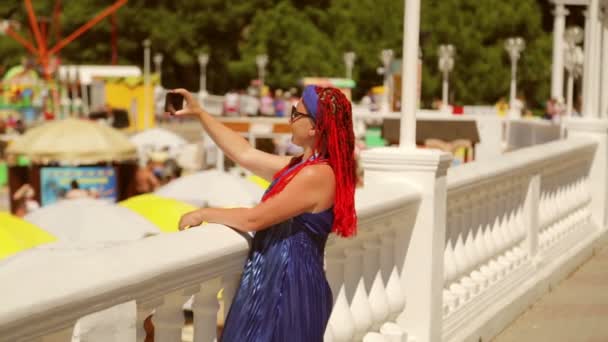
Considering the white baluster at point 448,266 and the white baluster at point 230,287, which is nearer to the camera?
the white baluster at point 230,287

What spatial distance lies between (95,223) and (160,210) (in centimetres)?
127

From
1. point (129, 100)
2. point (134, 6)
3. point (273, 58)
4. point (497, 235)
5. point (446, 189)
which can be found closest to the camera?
point (446, 189)

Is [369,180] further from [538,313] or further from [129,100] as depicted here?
[129,100]

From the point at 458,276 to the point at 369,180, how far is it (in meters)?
1.40

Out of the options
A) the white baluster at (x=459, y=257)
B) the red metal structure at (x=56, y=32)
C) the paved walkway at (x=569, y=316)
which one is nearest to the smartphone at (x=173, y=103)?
the white baluster at (x=459, y=257)

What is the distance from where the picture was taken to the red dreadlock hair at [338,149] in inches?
169

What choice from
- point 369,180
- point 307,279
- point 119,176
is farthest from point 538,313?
point 119,176

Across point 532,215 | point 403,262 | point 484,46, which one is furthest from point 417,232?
point 484,46

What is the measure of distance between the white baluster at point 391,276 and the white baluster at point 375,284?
0.12 meters

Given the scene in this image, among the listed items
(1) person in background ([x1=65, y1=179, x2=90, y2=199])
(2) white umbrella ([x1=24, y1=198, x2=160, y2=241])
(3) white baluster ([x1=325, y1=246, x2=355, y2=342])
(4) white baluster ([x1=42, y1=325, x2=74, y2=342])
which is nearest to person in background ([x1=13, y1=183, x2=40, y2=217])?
(1) person in background ([x1=65, y1=179, x2=90, y2=199])

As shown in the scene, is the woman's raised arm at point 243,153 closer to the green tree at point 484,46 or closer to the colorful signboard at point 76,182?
the colorful signboard at point 76,182

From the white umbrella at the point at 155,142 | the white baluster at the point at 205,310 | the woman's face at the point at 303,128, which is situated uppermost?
the woman's face at the point at 303,128

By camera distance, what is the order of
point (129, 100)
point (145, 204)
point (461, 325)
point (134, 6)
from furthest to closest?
point (134, 6) < point (129, 100) < point (145, 204) < point (461, 325)

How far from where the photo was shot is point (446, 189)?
6.75 meters
